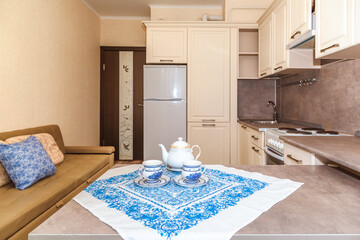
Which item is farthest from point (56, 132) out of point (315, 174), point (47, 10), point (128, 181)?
point (315, 174)

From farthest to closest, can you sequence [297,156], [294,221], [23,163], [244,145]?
[244,145]
[23,163]
[297,156]
[294,221]

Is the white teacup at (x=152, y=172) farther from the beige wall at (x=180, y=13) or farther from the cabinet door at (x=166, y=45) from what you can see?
the beige wall at (x=180, y=13)

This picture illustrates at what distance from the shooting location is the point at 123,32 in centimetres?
453

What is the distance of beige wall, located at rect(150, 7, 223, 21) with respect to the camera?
4.04 m

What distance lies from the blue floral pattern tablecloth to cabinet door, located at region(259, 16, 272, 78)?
2.35 metres

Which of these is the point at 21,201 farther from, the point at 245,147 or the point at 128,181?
the point at 245,147

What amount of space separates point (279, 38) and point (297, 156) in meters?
1.54

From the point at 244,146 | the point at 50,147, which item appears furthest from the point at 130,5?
the point at 244,146

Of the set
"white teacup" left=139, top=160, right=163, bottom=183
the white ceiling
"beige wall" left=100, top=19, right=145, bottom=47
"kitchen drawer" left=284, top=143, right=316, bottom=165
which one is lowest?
"kitchen drawer" left=284, top=143, right=316, bottom=165

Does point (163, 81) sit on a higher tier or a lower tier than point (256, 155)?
higher

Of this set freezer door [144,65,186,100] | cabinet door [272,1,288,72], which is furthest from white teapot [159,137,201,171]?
freezer door [144,65,186,100]

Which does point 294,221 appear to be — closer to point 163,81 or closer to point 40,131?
point 40,131

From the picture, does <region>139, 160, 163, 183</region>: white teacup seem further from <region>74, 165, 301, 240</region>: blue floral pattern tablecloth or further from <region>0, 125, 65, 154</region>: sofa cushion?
<region>0, 125, 65, 154</region>: sofa cushion

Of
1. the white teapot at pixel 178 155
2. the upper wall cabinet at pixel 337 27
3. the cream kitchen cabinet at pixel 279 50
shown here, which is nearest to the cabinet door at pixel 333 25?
the upper wall cabinet at pixel 337 27
